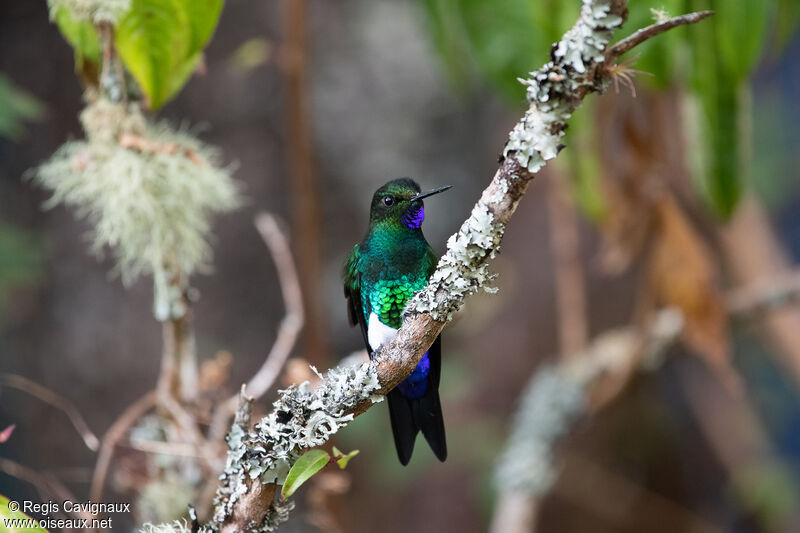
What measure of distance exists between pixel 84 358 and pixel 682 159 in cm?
269

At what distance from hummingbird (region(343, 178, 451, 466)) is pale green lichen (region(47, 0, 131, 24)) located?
1.76 ft

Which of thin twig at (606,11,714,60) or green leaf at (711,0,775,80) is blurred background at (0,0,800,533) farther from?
thin twig at (606,11,714,60)

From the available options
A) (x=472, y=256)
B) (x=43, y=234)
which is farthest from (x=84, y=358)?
(x=472, y=256)

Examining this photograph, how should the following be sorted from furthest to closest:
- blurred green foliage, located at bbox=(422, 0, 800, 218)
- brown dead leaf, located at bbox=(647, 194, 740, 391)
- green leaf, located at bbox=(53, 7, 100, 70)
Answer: brown dead leaf, located at bbox=(647, 194, 740, 391)
blurred green foliage, located at bbox=(422, 0, 800, 218)
green leaf, located at bbox=(53, 7, 100, 70)

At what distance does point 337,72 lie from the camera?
3.37 metres

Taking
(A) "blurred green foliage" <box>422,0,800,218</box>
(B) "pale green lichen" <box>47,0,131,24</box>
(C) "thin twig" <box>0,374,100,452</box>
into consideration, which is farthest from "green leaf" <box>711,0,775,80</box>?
(C) "thin twig" <box>0,374,100,452</box>

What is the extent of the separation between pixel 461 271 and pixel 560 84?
0.90 ft

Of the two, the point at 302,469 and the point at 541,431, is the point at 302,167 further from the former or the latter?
the point at 302,469

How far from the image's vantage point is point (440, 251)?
3523mm

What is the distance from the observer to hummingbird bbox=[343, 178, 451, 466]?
1.27m

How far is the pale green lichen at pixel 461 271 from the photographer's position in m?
0.95

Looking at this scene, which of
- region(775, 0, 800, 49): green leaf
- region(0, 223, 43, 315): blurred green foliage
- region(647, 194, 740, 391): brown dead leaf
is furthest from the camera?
region(0, 223, 43, 315): blurred green foliage

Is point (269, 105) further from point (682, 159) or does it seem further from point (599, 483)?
point (599, 483)

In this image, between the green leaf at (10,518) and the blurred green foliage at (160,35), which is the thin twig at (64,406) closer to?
the green leaf at (10,518)
